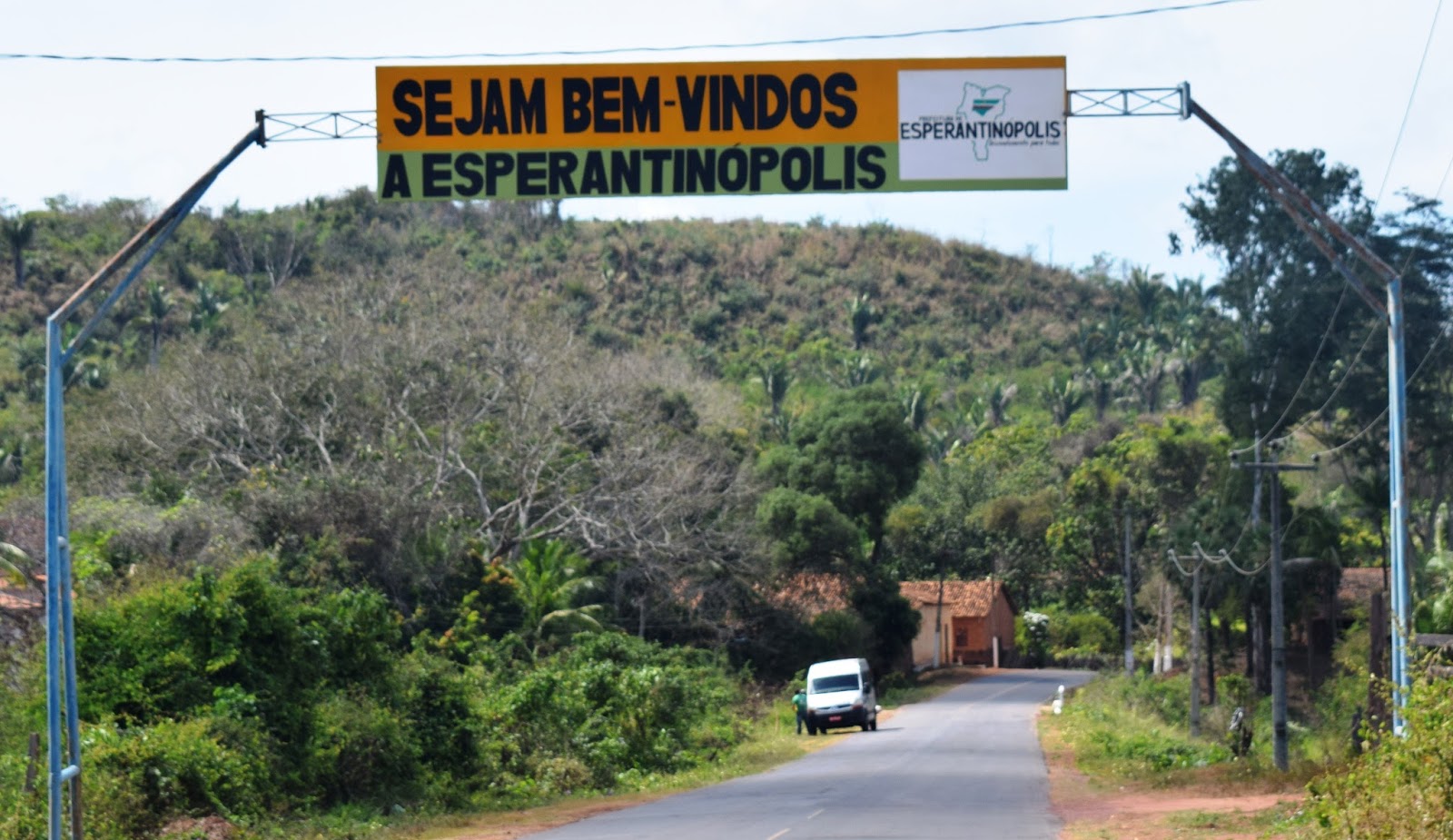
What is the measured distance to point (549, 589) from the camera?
38.5 metres

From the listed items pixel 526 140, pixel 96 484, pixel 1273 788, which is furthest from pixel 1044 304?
pixel 526 140

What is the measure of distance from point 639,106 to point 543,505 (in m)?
27.9

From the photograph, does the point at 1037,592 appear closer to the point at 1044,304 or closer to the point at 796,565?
the point at 796,565

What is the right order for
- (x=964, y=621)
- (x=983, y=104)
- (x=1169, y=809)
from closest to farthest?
(x=983, y=104) → (x=1169, y=809) → (x=964, y=621)

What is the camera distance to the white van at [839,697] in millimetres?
40438

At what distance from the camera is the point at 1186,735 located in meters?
40.3

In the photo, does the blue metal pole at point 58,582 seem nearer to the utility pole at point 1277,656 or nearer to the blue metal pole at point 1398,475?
the blue metal pole at point 1398,475

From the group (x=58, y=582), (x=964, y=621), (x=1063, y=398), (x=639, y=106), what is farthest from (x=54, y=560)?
(x=1063, y=398)

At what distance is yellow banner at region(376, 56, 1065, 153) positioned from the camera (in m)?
14.9

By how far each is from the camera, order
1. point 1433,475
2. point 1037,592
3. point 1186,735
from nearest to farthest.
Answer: point 1186,735 < point 1433,475 < point 1037,592

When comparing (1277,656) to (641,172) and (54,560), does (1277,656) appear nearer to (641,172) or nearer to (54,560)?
(641,172)

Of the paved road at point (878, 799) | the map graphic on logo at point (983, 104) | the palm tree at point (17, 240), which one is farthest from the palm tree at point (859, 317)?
the map graphic on logo at point (983, 104)

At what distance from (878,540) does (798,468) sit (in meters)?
4.81

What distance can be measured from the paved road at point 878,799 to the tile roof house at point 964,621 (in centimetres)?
3582
